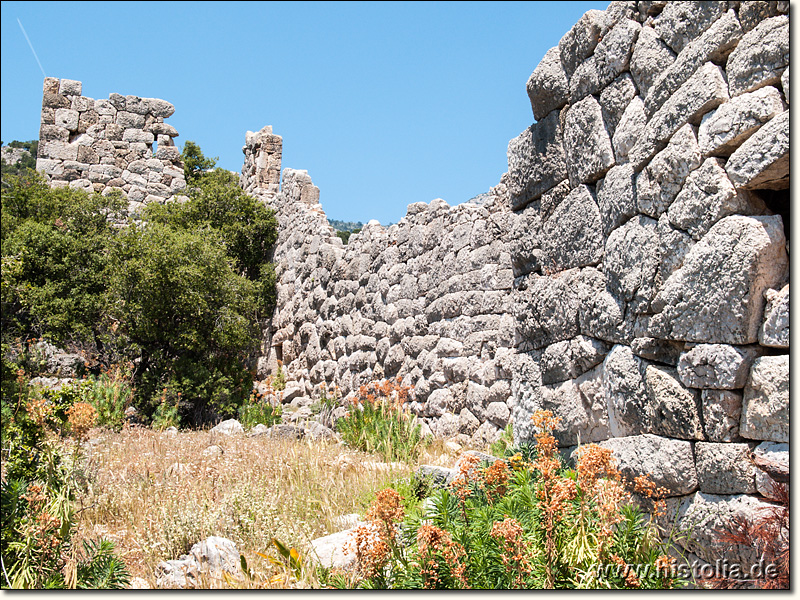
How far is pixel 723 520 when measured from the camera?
2508 millimetres

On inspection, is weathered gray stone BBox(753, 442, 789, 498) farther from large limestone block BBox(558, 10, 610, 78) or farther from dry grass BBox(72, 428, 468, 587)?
dry grass BBox(72, 428, 468, 587)

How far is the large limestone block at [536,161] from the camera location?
380cm

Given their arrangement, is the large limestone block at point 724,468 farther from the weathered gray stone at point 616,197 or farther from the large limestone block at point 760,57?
the large limestone block at point 760,57

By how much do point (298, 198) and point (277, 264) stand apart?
4.46ft

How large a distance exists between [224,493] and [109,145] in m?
10.6

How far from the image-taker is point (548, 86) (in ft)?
12.7

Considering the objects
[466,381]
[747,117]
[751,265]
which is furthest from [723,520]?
[466,381]

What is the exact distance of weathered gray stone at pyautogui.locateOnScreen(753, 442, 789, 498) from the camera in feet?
7.61

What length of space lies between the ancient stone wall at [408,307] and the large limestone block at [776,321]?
304 centimetres

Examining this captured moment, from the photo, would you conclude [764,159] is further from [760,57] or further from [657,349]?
[657,349]

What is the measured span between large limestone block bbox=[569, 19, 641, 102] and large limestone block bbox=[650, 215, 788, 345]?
1111mm

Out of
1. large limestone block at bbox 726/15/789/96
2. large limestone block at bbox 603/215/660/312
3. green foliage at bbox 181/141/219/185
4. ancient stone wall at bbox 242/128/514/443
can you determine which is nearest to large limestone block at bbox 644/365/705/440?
large limestone block at bbox 603/215/660/312

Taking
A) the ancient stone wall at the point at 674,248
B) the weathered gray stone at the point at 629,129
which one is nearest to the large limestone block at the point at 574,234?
the ancient stone wall at the point at 674,248

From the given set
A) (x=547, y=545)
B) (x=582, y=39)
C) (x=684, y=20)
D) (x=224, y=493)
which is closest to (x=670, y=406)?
(x=547, y=545)
